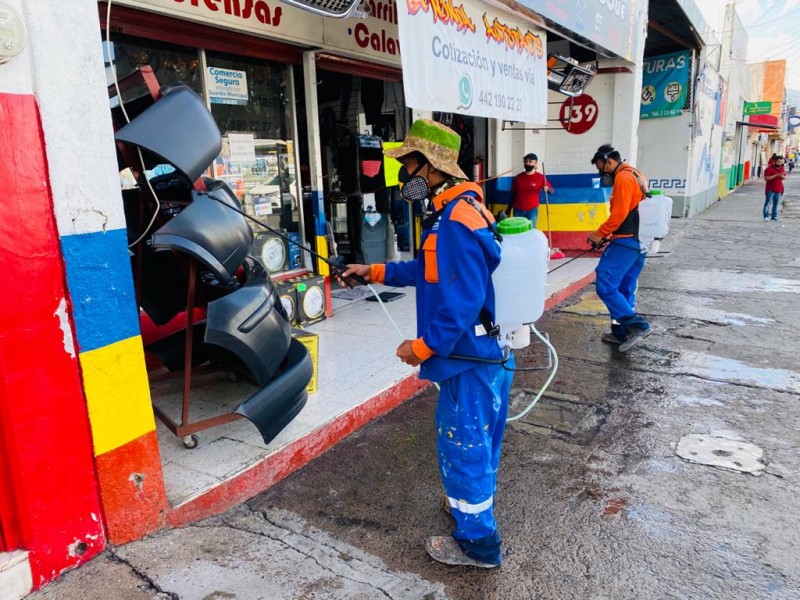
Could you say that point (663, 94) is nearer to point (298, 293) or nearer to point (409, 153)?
point (298, 293)

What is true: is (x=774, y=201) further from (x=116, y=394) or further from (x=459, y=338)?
(x=116, y=394)

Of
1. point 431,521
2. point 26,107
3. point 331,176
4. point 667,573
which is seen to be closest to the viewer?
point 26,107

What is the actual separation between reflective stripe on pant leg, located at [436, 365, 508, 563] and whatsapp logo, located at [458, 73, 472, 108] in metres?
3.51

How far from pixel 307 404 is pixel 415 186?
2024 mm

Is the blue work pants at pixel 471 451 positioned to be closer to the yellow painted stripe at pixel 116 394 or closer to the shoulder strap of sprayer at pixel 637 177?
the yellow painted stripe at pixel 116 394

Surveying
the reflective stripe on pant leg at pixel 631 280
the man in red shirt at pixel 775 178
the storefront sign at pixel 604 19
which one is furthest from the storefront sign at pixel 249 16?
the man in red shirt at pixel 775 178

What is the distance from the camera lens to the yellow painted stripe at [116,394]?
8.19 feet

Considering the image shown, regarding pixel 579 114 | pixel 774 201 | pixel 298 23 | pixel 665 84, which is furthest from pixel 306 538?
pixel 774 201

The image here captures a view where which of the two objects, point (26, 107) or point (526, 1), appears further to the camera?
point (526, 1)

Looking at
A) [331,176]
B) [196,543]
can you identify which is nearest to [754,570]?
[196,543]

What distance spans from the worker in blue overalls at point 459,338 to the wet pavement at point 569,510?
0.26 meters

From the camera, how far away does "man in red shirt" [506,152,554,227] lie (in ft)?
32.2

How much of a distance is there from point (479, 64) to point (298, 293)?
9.74 feet

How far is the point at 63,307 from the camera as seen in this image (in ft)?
7.82
